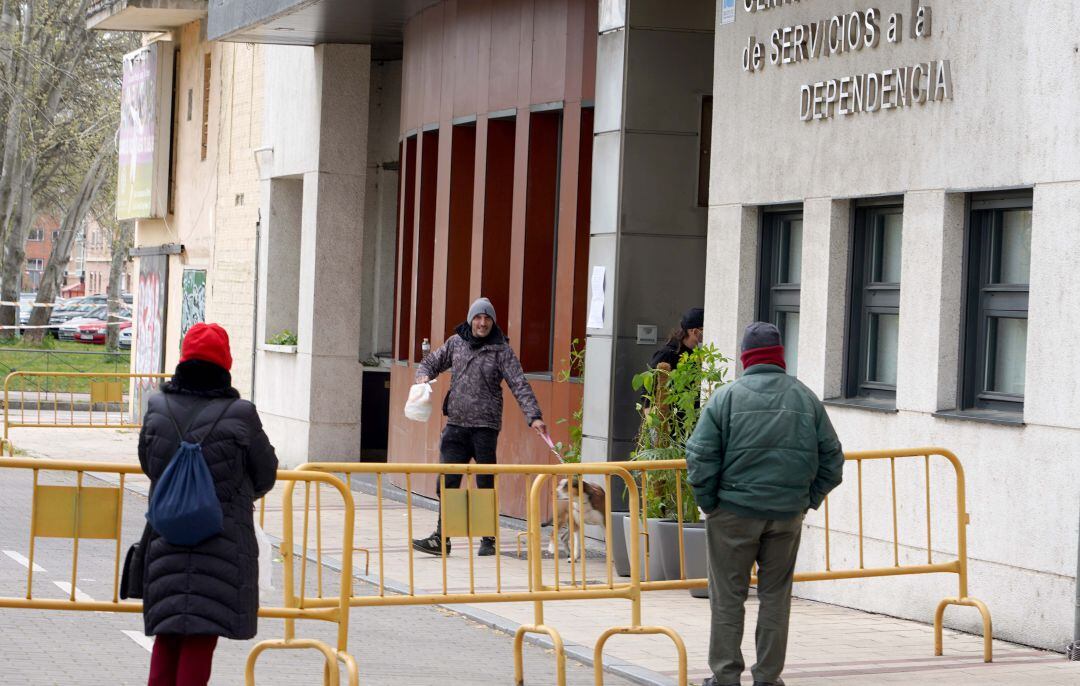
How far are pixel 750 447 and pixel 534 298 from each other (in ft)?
25.5

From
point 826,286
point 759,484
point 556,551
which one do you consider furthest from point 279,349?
point 759,484

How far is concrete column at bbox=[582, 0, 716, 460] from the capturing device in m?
13.6

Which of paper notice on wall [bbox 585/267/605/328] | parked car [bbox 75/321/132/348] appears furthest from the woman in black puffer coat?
parked car [bbox 75/321/132/348]

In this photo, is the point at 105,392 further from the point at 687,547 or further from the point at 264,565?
the point at 264,565

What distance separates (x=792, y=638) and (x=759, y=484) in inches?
92.3

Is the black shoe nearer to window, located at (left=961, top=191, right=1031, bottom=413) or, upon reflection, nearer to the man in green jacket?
window, located at (left=961, top=191, right=1031, bottom=413)

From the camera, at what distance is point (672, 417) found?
39.1 feet

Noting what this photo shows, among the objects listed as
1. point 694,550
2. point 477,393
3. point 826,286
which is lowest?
point 694,550

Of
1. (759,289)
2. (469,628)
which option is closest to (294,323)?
(759,289)

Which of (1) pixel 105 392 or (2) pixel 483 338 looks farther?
(1) pixel 105 392

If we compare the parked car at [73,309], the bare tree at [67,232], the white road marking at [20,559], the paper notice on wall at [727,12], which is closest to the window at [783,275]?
the paper notice on wall at [727,12]

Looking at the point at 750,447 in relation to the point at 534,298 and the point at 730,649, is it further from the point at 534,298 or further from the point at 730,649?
the point at 534,298

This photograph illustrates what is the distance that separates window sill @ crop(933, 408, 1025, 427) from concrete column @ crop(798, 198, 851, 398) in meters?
1.24

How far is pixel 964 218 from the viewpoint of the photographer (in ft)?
34.0
